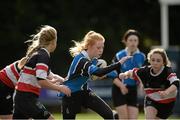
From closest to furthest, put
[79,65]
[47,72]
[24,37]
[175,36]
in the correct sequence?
[47,72], [79,65], [175,36], [24,37]

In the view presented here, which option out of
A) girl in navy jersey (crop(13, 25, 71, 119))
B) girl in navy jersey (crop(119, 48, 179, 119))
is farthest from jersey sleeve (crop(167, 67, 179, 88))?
girl in navy jersey (crop(13, 25, 71, 119))

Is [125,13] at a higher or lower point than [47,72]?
higher

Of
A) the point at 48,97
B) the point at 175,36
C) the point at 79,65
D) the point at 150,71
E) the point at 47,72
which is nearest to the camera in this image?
the point at 47,72

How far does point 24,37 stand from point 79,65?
700 inches

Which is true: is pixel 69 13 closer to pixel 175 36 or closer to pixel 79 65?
pixel 175 36

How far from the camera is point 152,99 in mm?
12133

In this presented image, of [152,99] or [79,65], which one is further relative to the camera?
[152,99]

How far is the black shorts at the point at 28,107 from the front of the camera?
10461 millimetres

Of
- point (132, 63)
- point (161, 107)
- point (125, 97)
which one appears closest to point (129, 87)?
point (125, 97)

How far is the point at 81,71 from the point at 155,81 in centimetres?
145

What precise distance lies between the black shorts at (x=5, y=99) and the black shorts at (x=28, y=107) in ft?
4.33

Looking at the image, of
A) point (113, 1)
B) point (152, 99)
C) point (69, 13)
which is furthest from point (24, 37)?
point (152, 99)

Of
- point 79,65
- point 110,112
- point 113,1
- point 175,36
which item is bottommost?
point 110,112

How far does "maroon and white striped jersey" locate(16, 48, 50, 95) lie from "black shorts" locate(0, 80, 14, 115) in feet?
4.50
